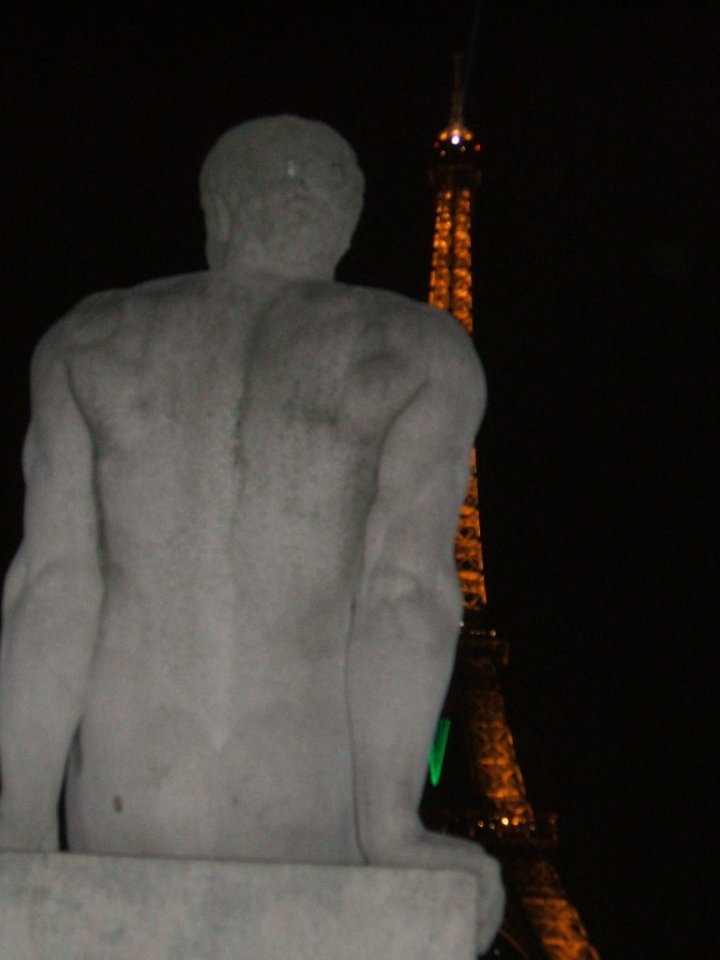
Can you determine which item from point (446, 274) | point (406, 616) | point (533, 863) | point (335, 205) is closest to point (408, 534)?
point (406, 616)

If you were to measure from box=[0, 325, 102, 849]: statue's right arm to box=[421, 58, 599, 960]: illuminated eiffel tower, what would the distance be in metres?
38.9

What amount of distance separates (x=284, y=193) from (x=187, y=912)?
1982 mm

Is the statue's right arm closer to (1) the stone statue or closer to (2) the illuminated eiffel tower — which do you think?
(1) the stone statue

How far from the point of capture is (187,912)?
4086 millimetres

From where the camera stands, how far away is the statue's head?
5.12 metres

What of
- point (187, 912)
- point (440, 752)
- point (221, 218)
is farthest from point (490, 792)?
point (187, 912)

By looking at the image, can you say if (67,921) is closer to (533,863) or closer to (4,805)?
(4,805)

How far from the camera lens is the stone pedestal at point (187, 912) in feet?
13.4

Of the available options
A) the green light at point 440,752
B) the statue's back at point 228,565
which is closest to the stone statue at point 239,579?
the statue's back at point 228,565

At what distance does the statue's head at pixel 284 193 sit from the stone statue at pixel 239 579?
0.18 m

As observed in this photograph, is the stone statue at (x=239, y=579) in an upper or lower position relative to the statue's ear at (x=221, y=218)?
lower

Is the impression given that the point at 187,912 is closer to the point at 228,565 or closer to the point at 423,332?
the point at 228,565

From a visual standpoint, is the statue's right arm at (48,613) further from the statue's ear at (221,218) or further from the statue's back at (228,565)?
the statue's ear at (221,218)

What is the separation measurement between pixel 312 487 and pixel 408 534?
26 cm
